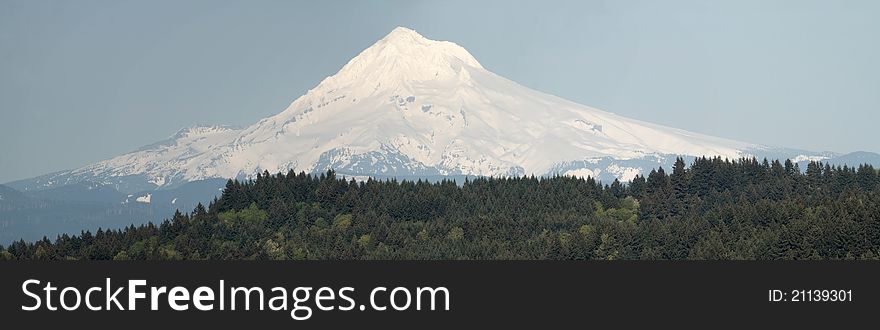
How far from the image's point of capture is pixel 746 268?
→ 130 m

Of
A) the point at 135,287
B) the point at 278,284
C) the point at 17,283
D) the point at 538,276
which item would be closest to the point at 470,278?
the point at 538,276

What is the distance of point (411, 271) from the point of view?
120m

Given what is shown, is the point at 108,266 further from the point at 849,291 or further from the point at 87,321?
the point at 849,291

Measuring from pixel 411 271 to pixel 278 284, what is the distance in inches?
387

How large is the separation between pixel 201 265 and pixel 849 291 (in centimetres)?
4856

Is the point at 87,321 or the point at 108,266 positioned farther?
the point at 108,266

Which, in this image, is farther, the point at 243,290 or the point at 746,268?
the point at 746,268

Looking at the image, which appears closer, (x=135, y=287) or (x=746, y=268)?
(x=135, y=287)

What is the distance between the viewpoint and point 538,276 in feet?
428

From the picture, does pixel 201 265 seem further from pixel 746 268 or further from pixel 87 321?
pixel 746 268

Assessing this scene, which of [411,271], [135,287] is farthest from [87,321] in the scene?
[411,271]

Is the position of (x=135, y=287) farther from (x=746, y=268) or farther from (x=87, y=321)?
(x=746, y=268)

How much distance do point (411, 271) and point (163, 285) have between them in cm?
1796

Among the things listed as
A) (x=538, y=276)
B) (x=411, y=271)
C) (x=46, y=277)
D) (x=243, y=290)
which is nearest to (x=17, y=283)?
(x=46, y=277)
